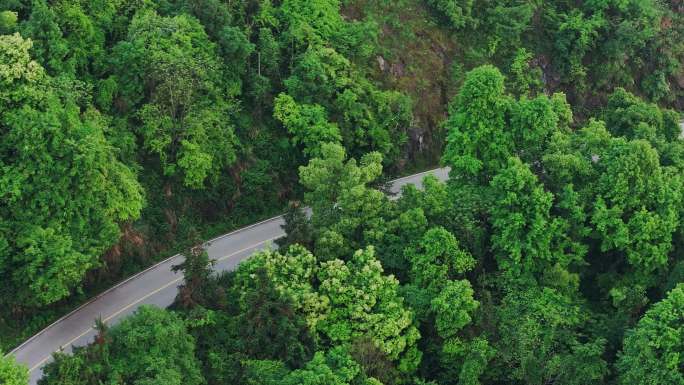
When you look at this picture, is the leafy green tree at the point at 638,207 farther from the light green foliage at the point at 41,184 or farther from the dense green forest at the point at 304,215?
the light green foliage at the point at 41,184

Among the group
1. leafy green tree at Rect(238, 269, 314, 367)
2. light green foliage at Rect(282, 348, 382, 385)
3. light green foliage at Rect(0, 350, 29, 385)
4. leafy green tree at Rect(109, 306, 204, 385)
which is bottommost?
light green foliage at Rect(282, 348, 382, 385)

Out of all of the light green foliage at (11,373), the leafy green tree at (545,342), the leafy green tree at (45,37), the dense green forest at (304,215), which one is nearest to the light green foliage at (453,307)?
the dense green forest at (304,215)

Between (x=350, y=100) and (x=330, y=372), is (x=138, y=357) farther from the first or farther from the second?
(x=350, y=100)

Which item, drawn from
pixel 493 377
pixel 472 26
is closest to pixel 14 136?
pixel 493 377

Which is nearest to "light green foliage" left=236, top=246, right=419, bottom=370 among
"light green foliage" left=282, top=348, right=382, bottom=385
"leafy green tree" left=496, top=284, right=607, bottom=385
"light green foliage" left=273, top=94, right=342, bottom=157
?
"light green foliage" left=282, top=348, right=382, bottom=385

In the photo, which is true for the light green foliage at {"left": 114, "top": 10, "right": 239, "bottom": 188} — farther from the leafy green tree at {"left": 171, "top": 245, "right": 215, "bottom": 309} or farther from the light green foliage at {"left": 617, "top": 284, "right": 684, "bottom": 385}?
the light green foliage at {"left": 617, "top": 284, "right": 684, "bottom": 385}

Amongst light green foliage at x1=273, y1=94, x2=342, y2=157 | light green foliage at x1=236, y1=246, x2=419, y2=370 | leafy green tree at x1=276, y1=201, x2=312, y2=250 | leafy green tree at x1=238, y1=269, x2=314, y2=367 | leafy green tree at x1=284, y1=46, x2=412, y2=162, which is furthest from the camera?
leafy green tree at x1=284, y1=46, x2=412, y2=162
